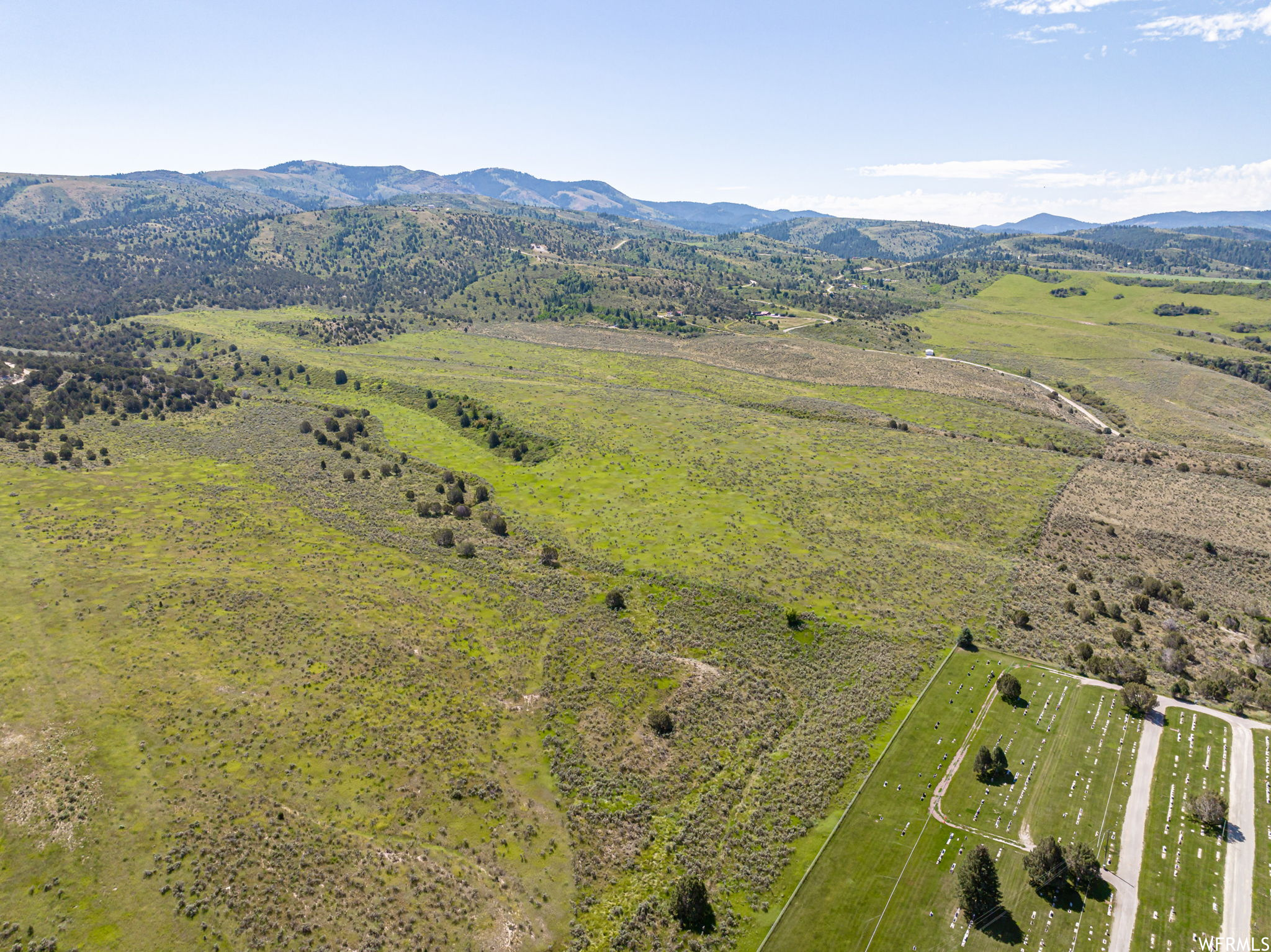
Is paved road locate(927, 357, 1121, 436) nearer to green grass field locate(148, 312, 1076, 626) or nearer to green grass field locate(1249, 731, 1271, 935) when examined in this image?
green grass field locate(148, 312, 1076, 626)

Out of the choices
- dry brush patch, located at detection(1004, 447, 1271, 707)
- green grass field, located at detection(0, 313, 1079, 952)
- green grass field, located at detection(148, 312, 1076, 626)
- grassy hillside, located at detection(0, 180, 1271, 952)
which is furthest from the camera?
green grass field, located at detection(148, 312, 1076, 626)

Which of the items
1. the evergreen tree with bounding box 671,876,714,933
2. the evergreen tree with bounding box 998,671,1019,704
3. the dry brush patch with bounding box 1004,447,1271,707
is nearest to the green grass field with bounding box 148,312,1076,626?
the dry brush patch with bounding box 1004,447,1271,707

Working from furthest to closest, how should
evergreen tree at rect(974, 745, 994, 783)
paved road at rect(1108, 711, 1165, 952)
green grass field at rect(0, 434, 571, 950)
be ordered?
evergreen tree at rect(974, 745, 994, 783), green grass field at rect(0, 434, 571, 950), paved road at rect(1108, 711, 1165, 952)

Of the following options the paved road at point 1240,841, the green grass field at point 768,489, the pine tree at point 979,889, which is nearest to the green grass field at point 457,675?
the green grass field at point 768,489

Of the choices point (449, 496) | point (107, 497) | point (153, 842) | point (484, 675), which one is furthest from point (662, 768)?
point (107, 497)

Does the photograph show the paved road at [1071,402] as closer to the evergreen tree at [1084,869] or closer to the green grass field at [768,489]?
the green grass field at [768,489]

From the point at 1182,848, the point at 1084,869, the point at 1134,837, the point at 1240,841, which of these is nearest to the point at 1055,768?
the point at 1134,837

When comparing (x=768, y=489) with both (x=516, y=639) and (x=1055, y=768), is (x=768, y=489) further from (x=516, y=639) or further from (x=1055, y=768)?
(x=1055, y=768)
